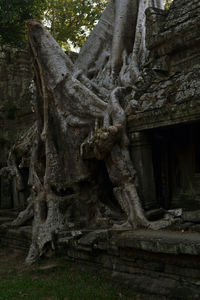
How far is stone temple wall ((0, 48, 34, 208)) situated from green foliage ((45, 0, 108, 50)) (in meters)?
5.86

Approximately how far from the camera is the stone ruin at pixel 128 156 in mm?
4730

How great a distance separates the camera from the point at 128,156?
5.96 m

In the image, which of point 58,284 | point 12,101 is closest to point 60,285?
point 58,284

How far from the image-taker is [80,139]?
693 cm

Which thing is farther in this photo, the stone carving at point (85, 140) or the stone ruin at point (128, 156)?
the stone carving at point (85, 140)

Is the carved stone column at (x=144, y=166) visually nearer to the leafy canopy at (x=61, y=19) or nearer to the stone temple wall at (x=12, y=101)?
the stone temple wall at (x=12, y=101)

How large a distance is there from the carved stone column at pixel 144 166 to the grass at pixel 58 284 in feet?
4.57

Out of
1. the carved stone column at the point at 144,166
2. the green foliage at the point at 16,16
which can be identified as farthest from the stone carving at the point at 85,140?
the green foliage at the point at 16,16

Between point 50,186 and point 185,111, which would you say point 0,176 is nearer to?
point 50,186

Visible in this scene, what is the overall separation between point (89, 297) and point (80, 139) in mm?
3185

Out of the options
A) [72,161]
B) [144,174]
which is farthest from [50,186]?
[144,174]

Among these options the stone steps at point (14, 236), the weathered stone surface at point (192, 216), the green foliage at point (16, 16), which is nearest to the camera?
the weathered stone surface at point (192, 216)

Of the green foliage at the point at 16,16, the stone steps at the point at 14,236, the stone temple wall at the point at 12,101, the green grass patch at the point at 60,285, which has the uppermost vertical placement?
the green foliage at the point at 16,16

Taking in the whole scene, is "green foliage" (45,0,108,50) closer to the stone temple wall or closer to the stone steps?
the stone temple wall
